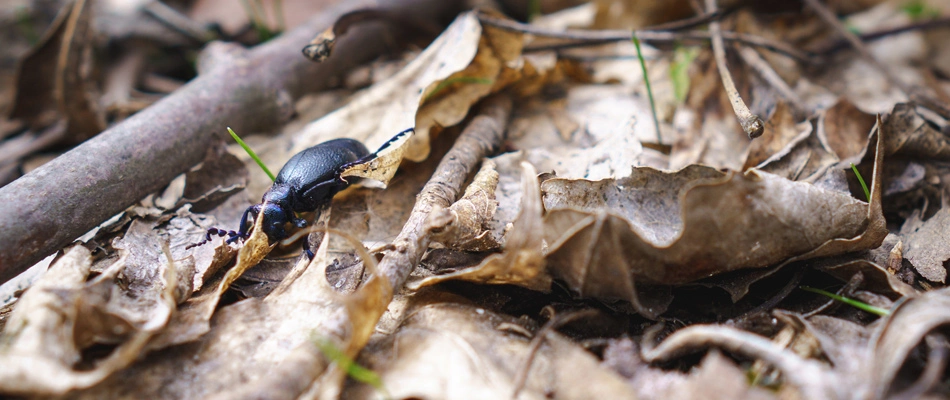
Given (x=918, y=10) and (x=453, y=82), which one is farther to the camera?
(x=918, y=10)

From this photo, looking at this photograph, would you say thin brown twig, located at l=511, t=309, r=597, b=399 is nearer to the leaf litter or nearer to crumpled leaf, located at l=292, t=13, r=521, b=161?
the leaf litter

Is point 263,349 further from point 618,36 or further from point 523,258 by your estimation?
point 618,36

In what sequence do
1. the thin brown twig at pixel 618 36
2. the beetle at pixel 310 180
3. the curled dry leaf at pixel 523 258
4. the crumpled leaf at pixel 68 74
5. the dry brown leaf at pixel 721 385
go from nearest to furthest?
the dry brown leaf at pixel 721 385 < the curled dry leaf at pixel 523 258 < the beetle at pixel 310 180 < the thin brown twig at pixel 618 36 < the crumpled leaf at pixel 68 74

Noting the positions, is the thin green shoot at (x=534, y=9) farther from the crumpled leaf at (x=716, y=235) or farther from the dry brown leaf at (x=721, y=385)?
the dry brown leaf at (x=721, y=385)

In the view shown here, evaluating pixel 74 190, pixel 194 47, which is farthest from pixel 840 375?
pixel 194 47

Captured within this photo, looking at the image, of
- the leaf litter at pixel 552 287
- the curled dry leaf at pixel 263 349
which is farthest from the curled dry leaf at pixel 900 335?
the curled dry leaf at pixel 263 349

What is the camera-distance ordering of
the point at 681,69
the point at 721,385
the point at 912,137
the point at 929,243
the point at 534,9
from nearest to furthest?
the point at 721,385 → the point at 929,243 → the point at 912,137 → the point at 681,69 → the point at 534,9

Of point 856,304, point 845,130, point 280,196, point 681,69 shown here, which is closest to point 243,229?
point 280,196
